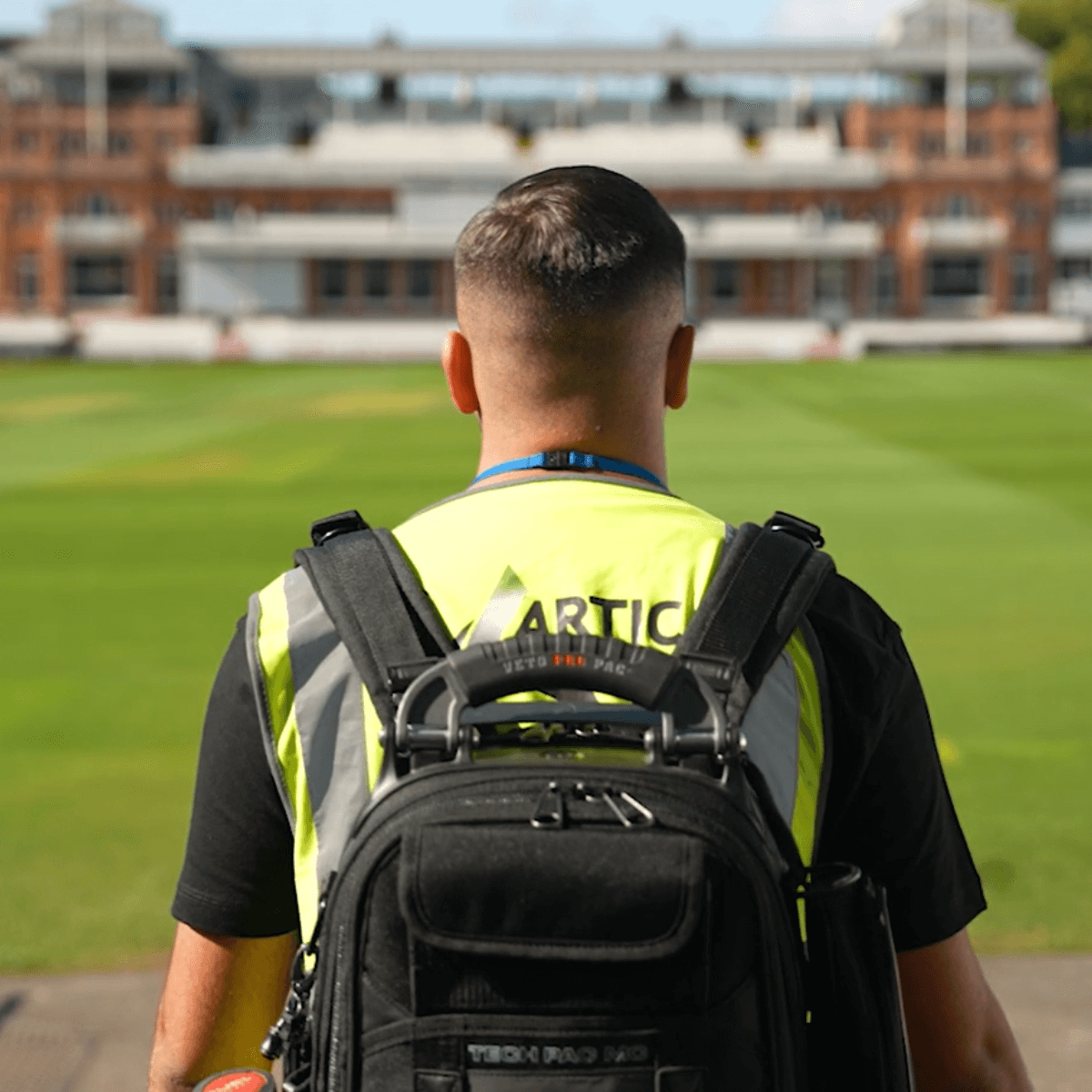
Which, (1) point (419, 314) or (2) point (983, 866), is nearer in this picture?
(2) point (983, 866)

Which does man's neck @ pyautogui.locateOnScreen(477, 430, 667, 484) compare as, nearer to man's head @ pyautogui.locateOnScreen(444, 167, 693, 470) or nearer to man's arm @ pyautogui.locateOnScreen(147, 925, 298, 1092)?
man's head @ pyautogui.locateOnScreen(444, 167, 693, 470)

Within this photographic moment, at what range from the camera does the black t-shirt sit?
2.00 m

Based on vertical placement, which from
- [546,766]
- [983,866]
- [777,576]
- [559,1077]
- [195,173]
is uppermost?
[195,173]

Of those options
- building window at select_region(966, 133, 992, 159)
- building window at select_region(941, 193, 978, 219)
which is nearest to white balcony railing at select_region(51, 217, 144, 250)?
building window at select_region(941, 193, 978, 219)

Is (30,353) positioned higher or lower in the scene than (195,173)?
lower

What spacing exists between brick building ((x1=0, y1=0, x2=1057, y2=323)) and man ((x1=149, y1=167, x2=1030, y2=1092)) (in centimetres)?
6826

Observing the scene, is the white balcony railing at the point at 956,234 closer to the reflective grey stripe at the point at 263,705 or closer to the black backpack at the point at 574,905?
the reflective grey stripe at the point at 263,705

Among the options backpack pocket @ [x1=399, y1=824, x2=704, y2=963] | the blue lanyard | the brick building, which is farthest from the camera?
the brick building

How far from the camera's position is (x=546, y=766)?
5.60 ft

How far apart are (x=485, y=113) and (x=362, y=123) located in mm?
5602

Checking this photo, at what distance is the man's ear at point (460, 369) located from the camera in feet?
7.36

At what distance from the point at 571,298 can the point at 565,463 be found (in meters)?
0.21

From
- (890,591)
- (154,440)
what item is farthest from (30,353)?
(890,591)

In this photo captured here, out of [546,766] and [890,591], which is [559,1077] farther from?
[890,591]
